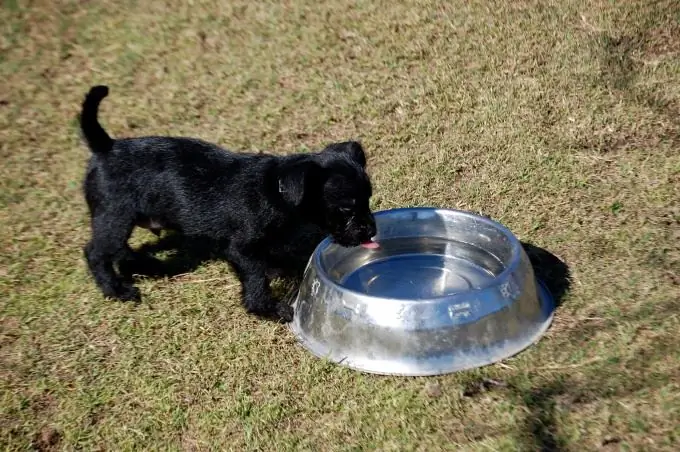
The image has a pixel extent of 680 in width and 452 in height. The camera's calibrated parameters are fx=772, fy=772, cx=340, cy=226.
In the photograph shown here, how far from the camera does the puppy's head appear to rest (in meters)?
4.77

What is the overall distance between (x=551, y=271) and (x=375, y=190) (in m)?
1.74

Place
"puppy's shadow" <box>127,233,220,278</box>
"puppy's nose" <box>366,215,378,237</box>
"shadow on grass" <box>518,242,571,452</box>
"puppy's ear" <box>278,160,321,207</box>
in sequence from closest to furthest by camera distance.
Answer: "shadow on grass" <box>518,242,571,452</box>, "puppy's ear" <box>278,160,321,207</box>, "puppy's nose" <box>366,215,378,237</box>, "puppy's shadow" <box>127,233,220,278</box>

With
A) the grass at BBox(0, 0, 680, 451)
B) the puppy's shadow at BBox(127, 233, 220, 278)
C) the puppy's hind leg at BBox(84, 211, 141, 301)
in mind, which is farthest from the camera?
the puppy's shadow at BBox(127, 233, 220, 278)

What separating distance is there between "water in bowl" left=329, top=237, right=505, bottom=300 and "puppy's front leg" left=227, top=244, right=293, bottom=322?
0.49 metres

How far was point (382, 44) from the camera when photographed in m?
8.05

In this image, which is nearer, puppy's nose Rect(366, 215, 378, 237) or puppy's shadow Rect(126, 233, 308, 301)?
puppy's nose Rect(366, 215, 378, 237)

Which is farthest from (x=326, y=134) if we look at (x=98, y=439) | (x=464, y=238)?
(x=98, y=439)

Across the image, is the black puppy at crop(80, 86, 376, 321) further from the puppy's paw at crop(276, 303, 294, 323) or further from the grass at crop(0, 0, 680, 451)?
the grass at crop(0, 0, 680, 451)

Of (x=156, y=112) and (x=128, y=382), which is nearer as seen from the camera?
(x=128, y=382)

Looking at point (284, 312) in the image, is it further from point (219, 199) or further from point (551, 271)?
point (551, 271)

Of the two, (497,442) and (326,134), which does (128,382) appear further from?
(326,134)

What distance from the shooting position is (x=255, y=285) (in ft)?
16.6

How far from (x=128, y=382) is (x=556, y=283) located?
284 cm

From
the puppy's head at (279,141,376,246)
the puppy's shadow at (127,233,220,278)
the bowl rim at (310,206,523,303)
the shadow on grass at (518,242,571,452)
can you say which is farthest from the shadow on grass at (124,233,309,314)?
the shadow on grass at (518,242,571,452)
